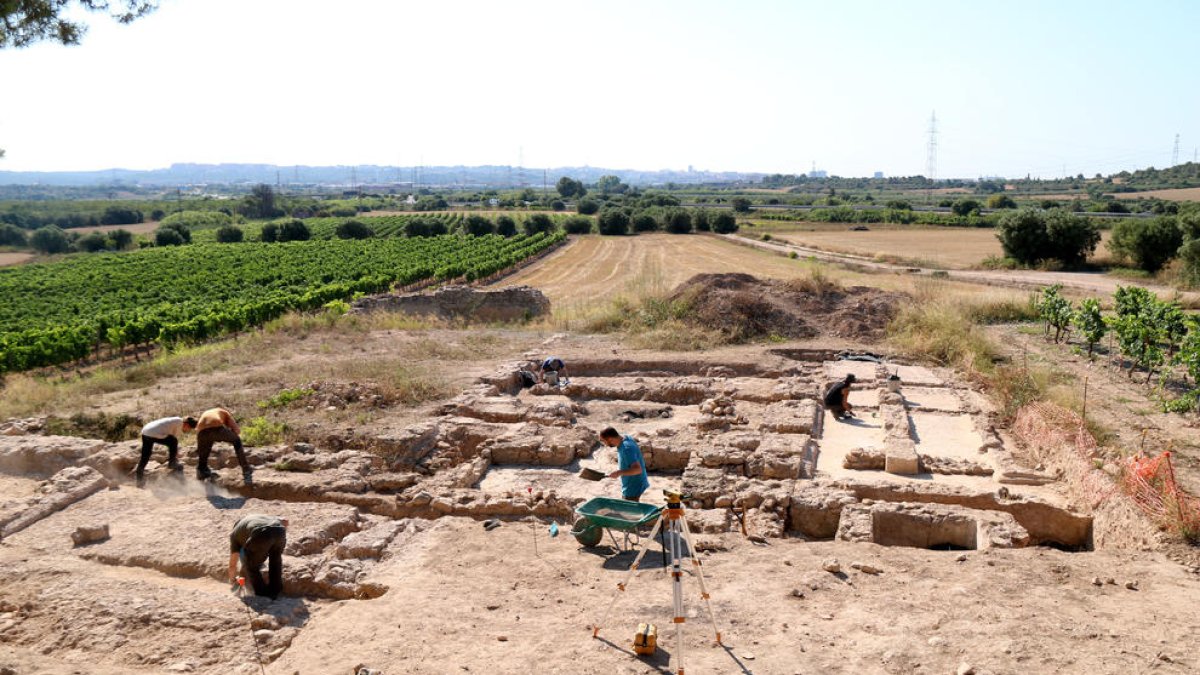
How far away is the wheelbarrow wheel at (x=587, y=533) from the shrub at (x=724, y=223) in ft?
221

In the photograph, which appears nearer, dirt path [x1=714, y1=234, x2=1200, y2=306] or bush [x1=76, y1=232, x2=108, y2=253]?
dirt path [x1=714, y1=234, x2=1200, y2=306]

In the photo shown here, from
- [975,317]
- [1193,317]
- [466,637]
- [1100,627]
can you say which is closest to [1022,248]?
[975,317]

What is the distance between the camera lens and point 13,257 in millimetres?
89062

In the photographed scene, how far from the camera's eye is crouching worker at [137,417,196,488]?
11.4m

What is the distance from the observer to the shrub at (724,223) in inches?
2923


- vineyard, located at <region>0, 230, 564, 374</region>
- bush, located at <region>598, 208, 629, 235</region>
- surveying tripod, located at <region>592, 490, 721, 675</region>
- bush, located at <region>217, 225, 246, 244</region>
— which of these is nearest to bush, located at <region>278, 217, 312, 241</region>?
bush, located at <region>217, 225, 246, 244</region>

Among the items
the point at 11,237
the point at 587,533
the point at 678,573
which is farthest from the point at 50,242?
the point at 678,573

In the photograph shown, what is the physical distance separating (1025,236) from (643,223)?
40.5 m

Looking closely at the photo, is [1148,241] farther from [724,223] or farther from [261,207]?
[261,207]

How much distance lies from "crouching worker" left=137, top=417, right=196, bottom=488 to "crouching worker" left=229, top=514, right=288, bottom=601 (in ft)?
13.5

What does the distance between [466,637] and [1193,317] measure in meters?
15.6

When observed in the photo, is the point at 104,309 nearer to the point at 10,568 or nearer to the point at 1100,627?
the point at 10,568

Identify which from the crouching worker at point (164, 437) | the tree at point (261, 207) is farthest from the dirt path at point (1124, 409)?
the tree at point (261, 207)

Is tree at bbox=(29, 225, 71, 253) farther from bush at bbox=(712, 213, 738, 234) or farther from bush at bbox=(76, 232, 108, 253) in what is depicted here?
bush at bbox=(712, 213, 738, 234)
